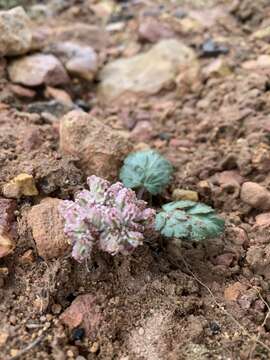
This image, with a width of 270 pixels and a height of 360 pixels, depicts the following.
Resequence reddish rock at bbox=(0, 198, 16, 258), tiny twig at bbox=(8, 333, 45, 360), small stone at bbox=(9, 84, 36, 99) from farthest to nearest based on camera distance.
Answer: small stone at bbox=(9, 84, 36, 99) < reddish rock at bbox=(0, 198, 16, 258) < tiny twig at bbox=(8, 333, 45, 360)

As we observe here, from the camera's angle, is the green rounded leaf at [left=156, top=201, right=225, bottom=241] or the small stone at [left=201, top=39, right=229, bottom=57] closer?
the green rounded leaf at [left=156, top=201, right=225, bottom=241]

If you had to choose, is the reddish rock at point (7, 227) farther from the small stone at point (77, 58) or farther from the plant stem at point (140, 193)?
the small stone at point (77, 58)

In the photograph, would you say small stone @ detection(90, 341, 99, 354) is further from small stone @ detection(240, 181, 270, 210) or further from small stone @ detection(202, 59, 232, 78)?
small stone @ detection(202, 59, 232, 78)

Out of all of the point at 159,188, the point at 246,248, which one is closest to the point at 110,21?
the point at 159,188

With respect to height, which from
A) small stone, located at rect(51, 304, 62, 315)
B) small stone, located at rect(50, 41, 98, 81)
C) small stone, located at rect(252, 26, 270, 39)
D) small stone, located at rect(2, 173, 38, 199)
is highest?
small stone, located at rect(252, 26, 270, 39)

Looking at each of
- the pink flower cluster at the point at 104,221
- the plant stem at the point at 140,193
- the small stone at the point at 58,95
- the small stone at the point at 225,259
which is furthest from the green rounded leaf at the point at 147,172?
the small stone at the point at 58,95

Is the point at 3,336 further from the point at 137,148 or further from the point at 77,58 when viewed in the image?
the point at 77,58

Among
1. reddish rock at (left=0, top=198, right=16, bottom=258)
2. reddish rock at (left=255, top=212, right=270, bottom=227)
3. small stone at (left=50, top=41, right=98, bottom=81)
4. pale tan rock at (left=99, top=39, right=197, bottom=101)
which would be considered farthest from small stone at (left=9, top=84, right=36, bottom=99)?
reddish rock at (left=255, top=212, right=270, bottom=227)
